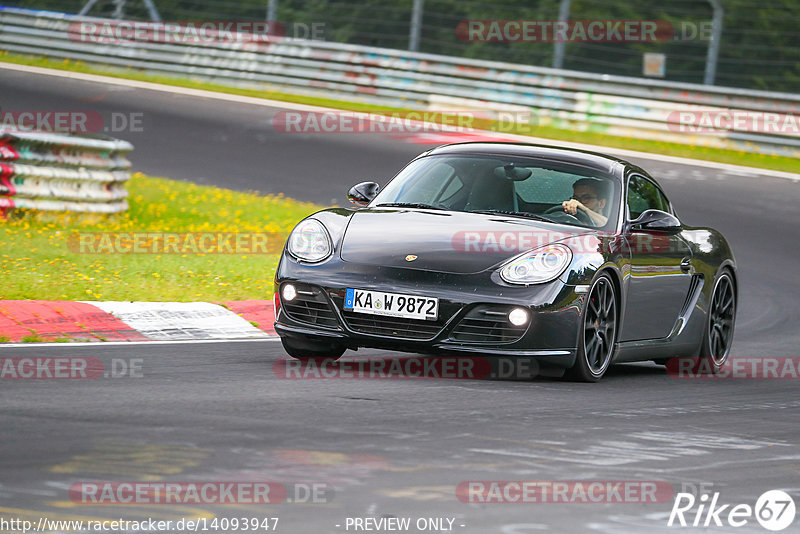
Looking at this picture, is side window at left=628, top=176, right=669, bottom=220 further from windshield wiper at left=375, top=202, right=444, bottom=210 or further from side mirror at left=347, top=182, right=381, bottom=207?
side mirror at left=347, top=182, right=381, bottom=207

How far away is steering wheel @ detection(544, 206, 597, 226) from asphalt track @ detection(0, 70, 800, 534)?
96 centimetres

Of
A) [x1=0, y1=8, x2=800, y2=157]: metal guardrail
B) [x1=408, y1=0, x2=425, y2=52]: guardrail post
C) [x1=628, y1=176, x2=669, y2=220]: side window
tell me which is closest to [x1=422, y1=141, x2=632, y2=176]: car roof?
[x1=628, y1=176, x2=669, y2=220]: side window

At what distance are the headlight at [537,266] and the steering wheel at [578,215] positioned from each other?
816 mm

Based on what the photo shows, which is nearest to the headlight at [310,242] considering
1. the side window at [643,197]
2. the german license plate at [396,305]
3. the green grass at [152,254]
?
the german license plate at [396,305]

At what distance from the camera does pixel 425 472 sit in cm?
521

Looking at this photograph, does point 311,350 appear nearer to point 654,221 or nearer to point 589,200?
point 589,200

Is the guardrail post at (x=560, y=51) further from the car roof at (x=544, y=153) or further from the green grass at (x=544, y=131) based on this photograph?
the car roof at (x=544, y=153)

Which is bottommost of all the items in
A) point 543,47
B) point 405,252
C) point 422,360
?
point 422,360

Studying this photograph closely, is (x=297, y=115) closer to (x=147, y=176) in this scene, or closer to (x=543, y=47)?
(x=147, y=176)

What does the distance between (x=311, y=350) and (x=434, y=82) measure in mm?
16046

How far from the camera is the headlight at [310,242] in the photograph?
7.86 m

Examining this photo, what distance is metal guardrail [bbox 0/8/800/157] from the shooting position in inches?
843

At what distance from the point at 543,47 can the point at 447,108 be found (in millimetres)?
6765

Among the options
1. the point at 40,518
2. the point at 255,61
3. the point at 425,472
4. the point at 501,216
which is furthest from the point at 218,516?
the point at 255,61
